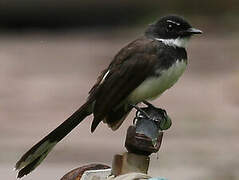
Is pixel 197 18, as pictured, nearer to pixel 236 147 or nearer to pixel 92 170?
pixel 236 147

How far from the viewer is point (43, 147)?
439cm

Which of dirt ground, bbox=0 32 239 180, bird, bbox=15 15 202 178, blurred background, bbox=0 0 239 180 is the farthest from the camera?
blurred background, bbox=0 0 239 180

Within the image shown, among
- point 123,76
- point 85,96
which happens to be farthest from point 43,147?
point 85,96

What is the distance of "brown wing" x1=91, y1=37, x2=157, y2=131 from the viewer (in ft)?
15.3

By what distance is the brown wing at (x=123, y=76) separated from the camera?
Result: 468 centimetres

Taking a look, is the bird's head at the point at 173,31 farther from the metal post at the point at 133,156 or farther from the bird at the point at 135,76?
the metal post at the point at 133,156

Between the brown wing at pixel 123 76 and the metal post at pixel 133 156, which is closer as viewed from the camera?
the metal post at pixel 133 156

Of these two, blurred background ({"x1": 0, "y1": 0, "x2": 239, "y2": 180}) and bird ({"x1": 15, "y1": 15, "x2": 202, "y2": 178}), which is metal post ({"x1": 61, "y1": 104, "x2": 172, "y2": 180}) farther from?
blurred background ({"x1": 0, "y1": 0, "x2": 239, "y2": 180})

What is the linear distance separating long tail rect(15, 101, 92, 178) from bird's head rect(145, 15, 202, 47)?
0.65 meters

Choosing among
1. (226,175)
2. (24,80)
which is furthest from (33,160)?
(24,80)

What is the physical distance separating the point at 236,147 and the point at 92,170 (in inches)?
182

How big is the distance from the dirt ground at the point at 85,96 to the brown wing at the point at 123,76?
2.55 m

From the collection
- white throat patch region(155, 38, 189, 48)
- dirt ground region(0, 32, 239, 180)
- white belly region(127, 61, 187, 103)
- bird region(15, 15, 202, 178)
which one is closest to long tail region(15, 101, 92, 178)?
bird region(15, 15, 202, 178)

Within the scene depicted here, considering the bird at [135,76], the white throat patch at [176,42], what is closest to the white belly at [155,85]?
the bird at [135,76]
